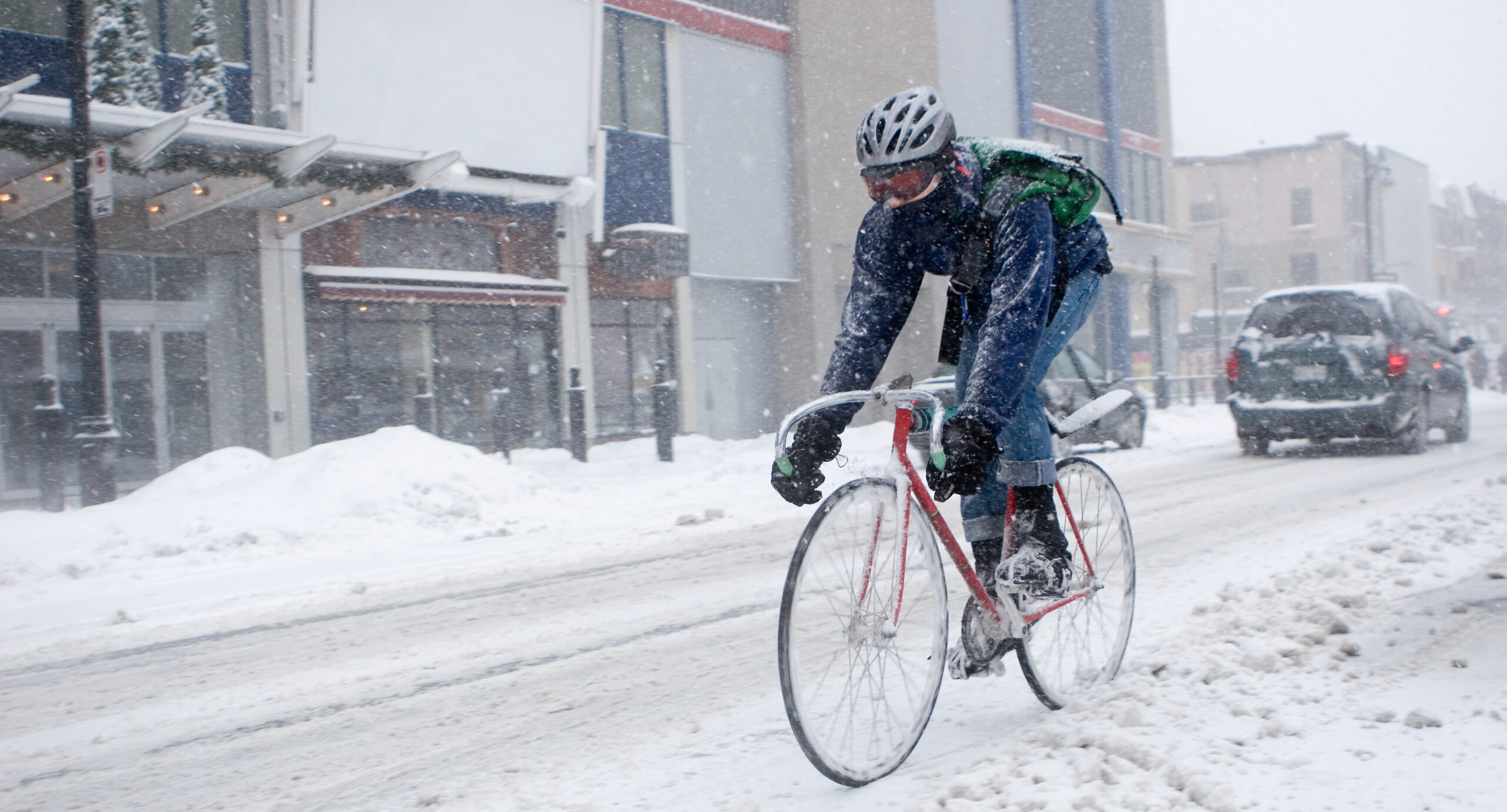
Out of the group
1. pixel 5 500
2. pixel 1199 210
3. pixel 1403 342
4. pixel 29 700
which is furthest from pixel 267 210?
pixel 1199 210

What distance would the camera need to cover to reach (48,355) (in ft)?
47.8

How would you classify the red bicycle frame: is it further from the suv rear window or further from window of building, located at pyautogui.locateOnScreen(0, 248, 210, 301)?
window of building, located at pyautogui.locateOnScreen(0, 248, 210, 301)

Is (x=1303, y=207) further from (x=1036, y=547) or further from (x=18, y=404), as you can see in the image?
(x=1036, y=547)

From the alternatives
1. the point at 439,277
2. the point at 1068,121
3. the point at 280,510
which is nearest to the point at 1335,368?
the point at 280,510

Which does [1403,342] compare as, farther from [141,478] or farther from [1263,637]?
[141,478]

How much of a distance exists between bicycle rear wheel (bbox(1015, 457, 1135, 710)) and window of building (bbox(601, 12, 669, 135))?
1802cm

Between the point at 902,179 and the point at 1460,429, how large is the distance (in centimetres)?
1324

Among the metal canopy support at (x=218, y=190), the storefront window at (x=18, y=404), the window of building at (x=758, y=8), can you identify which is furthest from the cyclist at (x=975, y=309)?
the window of building at (x=758, y=8)

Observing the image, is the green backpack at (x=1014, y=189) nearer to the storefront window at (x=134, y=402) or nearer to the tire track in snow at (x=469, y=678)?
the tire track in snow at (x=469, y=678)

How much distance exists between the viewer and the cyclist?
2.82 metres

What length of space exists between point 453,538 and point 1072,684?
6.12m

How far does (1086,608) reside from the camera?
11.5 ft

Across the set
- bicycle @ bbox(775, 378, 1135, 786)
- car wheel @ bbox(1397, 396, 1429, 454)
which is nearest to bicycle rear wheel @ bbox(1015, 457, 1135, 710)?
bicycle @ bbox(775, 378, 1135, 786)

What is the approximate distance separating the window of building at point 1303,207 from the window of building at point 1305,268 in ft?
5.36
